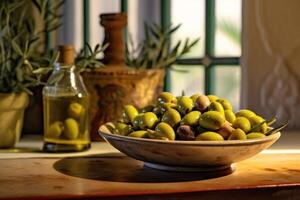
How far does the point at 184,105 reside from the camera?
0.88m

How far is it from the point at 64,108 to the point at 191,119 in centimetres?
Result: 30

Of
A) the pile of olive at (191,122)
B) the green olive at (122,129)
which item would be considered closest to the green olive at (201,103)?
the pile of olive at (191,122)

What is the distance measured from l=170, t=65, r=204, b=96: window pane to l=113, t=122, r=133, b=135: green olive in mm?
568

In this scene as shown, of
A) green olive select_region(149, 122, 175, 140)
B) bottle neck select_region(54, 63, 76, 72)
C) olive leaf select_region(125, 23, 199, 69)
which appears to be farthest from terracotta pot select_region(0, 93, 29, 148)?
A: green olive select_region(149, 122, 175, 140)

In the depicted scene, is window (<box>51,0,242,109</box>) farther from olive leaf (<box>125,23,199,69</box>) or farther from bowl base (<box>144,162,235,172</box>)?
bowl base (<box>144,162,235,172</box>)

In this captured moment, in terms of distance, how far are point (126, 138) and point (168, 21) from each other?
68 cm

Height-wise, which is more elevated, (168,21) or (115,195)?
(168,21)

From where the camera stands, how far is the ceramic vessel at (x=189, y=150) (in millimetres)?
788

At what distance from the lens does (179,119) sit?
0.86 meters

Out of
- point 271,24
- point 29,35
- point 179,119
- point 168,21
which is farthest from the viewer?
point 168,21

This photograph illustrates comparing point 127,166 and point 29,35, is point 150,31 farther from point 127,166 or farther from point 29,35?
point 127,166

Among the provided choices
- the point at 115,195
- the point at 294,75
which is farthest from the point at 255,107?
the point at 115,195

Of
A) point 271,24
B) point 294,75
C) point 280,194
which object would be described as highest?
point 271,24

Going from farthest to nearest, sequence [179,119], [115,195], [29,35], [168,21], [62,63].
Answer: [168,21] → [29,35] → [62,63] → [179,119] → [115,195]
